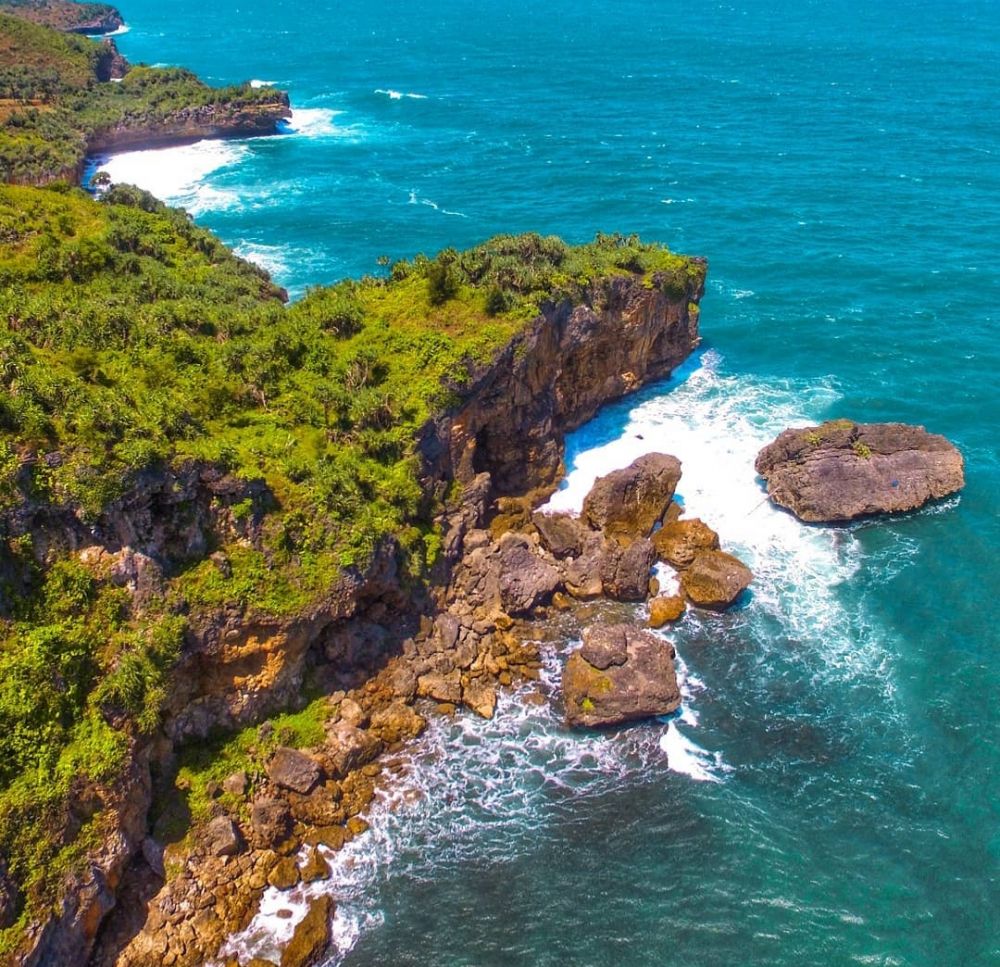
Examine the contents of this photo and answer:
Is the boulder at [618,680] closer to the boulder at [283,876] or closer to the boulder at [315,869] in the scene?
the boulder at [315,869]

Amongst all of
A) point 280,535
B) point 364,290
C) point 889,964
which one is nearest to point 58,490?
point 280,535

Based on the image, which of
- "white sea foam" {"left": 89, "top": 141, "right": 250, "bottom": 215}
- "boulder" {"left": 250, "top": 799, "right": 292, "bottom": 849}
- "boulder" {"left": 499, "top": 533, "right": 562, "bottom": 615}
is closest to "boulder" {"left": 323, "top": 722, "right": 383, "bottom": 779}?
"boulder" {"left": 250, "top": 799, "right": 292, "bottom": 849}

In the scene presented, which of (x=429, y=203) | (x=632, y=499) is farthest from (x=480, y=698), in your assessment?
(x=429, y=203)

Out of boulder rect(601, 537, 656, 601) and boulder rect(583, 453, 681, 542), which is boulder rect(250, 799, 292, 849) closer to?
boulder rect(601, 537, 656, 601)

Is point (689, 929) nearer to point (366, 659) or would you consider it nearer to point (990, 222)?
point (366, 659)

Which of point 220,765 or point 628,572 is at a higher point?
point 628,572

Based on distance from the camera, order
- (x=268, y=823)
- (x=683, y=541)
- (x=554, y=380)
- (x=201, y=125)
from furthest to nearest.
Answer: (x=201, y=125), (x=554, y=380), (x=683, y=541), (x=268, y=823)

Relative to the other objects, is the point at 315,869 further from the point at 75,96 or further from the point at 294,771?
the point at 75,96
